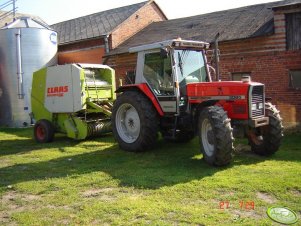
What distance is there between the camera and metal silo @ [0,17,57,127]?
15406 millimetres

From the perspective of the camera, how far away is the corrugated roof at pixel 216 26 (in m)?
12.9

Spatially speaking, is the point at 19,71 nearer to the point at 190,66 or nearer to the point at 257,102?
the point at 190,66

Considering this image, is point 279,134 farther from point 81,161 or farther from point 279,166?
point 81,161

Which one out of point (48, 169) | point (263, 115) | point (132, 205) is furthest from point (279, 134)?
point (48, 169)

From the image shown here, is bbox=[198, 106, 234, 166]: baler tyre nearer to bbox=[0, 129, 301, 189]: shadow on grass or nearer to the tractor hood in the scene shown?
bbox=[0, 129, 301, 189]: shadow on grass

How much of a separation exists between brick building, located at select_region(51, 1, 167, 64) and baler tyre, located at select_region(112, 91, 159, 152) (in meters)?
9.53

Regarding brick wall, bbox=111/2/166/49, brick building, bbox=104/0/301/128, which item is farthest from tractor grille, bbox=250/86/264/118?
brick wall, bbox=111/2/166/49

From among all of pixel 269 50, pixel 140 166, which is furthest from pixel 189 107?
pixel 269 50

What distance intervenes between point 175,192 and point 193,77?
132 inches

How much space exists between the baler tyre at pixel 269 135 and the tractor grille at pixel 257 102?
22 centimetres

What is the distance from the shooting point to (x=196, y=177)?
6.27 meters

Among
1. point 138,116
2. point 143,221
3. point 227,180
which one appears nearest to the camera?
point 143,221

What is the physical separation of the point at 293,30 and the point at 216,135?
6.52 metres
